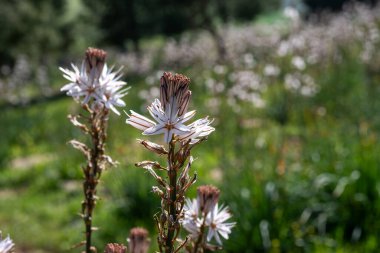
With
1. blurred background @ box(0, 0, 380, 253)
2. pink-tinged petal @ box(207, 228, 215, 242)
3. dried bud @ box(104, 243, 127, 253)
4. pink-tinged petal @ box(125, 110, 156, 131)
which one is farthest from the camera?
blurred background @ box(0, 0, 380, 253)

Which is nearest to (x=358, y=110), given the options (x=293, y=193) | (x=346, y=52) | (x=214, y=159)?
(x=214, y=159)

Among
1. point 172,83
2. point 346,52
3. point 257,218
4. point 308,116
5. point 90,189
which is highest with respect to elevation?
point 346,52

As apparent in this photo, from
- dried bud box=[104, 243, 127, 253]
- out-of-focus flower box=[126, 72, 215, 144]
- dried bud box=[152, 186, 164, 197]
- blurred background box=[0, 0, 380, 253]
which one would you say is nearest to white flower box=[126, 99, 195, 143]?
out-of-focus flower box=[126, 72, 215, 144]

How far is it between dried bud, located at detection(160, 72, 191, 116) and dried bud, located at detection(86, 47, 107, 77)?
346mm

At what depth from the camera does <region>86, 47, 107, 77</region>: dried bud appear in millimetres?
1347

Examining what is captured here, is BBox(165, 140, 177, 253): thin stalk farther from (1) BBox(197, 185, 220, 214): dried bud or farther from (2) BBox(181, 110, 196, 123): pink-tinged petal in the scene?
(1) BBox(197, 185, 220, 214): dried bud

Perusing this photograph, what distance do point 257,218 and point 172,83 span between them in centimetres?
365

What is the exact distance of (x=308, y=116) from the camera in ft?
26.8

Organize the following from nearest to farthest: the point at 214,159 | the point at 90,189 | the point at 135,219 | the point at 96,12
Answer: the point at 90,189
the point at 135,219
the point at 214,159
the point at 96,12

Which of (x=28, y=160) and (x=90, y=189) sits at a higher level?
(x=28, y=160)

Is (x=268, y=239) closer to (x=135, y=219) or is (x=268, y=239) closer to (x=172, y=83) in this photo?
(x=135, y=219)

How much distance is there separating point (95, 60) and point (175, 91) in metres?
0.38

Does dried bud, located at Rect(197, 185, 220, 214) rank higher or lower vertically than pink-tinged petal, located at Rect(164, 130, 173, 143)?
lower

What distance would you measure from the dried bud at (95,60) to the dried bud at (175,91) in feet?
1.13
